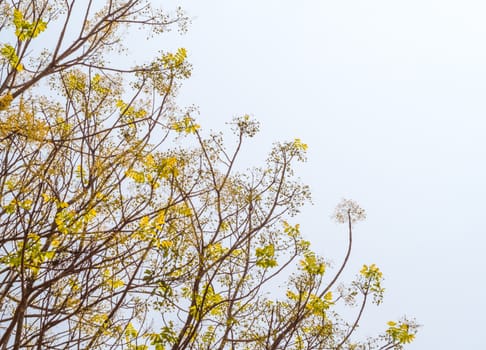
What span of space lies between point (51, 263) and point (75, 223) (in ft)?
1.94

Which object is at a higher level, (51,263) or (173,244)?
(173,244)

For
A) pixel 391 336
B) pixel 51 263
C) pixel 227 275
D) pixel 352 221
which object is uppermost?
pixel 352 221

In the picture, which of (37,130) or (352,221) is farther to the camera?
(352,221)

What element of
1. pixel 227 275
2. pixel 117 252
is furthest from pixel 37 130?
pixel 227 275

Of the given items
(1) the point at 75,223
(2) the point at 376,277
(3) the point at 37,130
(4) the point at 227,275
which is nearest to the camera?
(1) the point at 75,223

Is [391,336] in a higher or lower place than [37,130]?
lower

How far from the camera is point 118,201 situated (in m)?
5.58

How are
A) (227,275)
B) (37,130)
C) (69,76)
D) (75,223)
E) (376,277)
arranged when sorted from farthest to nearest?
(69,76) → (227,275) → (376,277) → (37,130) → (75,223)

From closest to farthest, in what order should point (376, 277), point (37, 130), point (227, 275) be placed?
point (37, 130)
point (376, 277)
point (227, 275)

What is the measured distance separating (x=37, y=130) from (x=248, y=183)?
2729mm

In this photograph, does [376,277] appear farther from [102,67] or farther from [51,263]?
[102,67]

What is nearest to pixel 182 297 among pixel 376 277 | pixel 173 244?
pixel 173 244

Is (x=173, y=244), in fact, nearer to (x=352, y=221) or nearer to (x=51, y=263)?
(x=51, y=263)

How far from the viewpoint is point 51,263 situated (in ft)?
15.6
